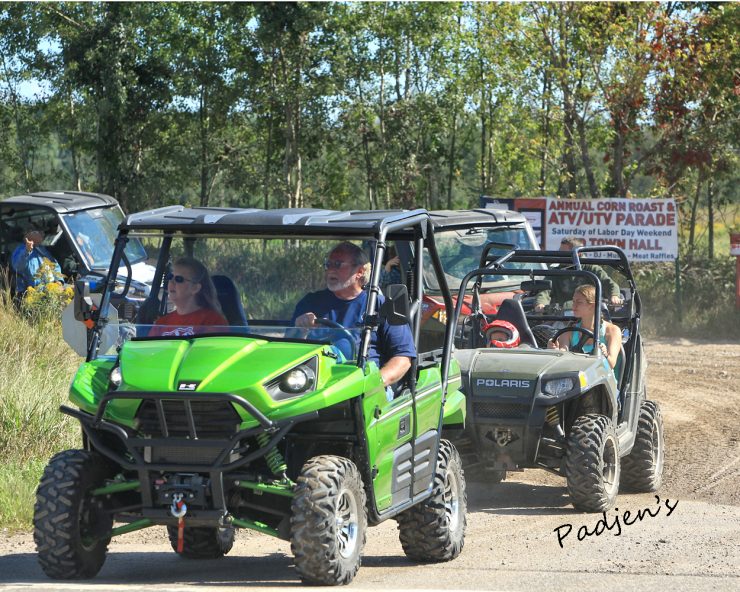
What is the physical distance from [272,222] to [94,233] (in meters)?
11.5

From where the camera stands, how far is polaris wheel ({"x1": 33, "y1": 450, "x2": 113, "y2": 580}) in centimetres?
550

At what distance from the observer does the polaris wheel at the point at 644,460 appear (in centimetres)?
938

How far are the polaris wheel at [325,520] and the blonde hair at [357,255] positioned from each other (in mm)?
991

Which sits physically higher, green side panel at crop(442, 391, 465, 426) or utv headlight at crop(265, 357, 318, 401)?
utv headlight at crop(265, 357, 318, 401)

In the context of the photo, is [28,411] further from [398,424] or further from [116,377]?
[398,424]

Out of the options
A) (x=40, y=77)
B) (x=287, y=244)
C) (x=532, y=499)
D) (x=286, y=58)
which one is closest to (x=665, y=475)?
(x=532, y=499)

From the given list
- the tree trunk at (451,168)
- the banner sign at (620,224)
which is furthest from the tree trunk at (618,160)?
the tree trunk at (451,168)

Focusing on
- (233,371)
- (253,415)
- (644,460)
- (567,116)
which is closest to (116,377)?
(233,371)

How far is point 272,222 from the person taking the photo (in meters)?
6.10

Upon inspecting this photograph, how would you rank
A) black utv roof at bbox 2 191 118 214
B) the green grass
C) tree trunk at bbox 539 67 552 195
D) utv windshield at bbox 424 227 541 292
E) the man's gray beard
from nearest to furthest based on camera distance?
the man's gray beard < the green grass < utv windshield at bbox 424 227 541 292 < black utv roof at bbox 2 191 118 214 < tree trunk at bbox 539 67 552 195

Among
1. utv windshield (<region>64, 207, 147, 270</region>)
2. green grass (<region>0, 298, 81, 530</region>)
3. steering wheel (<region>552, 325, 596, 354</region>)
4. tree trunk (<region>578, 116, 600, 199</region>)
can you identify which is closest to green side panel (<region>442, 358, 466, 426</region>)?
steering wheel (<region>552, 325, 596, 354</region>)

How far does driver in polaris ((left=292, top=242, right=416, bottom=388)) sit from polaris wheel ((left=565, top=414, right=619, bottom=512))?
2371 millimetres

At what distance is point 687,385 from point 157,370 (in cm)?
1061
